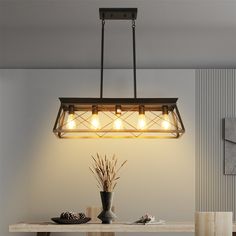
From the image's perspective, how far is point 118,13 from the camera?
185 inches

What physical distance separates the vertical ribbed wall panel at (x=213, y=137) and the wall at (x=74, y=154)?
0.08 metres

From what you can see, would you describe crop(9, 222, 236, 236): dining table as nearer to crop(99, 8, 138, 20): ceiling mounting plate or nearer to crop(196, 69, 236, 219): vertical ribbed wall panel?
crop(196, 69, 236, 219): vertical ribbed wall panel

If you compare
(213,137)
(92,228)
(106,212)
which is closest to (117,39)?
(213,137)

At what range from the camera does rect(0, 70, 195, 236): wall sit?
228 inches

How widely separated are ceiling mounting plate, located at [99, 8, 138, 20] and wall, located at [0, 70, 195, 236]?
1.17 m

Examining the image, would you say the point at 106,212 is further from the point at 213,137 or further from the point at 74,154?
the point at 213,137

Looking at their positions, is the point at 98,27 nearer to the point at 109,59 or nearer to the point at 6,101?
the point at 109,59

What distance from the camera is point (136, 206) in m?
5.79

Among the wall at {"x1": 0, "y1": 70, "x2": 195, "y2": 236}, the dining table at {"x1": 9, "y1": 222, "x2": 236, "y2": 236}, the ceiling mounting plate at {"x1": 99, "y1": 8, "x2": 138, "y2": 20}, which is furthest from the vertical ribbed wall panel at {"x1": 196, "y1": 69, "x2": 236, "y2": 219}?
the ceiling mounting plate at {"x1": 99, "y1": 8, "x2": 138, "y2": 20}

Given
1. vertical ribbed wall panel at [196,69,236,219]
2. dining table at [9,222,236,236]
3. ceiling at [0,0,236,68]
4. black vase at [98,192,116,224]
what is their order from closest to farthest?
dining table at [9,222,236,236] → black vase at [98,192,116,224] → ceiling at [0,0,236,68] → vertical ribbed wall panel at [196,69,236,219]

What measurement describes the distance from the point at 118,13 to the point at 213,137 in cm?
170

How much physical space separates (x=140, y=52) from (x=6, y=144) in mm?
1517

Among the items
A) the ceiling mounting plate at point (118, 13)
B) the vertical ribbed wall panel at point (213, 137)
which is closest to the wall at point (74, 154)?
the vertical ribbed wall panel at point (213, 137)

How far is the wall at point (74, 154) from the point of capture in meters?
5.79
